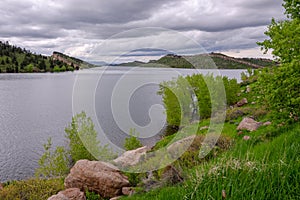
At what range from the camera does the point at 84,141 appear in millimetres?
23172

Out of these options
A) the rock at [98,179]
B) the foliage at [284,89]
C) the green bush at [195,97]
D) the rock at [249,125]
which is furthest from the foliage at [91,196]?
the green bush at [195,97]

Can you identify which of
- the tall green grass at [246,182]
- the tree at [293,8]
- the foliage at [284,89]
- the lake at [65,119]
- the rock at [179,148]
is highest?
the tree at [293,8]

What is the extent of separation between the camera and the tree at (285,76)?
9.09 metres

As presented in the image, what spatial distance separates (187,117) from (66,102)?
129ft

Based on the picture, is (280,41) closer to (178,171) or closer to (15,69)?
(178,171)

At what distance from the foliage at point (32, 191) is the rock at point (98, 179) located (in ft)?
9.11

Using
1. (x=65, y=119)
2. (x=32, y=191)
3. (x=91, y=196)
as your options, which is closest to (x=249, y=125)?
(x=91, y=196)

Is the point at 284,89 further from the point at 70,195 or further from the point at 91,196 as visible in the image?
the point at 70,195

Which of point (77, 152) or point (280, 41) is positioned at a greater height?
point (280, 41)

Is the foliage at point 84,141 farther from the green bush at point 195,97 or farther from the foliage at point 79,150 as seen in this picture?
the green bush at point 195,97

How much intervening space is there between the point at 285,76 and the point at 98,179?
965 cm

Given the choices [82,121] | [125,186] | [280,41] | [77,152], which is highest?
[280,41]

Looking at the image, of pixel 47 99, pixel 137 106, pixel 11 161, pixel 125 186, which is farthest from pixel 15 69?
pixel 125 186

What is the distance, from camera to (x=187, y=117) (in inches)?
1471
